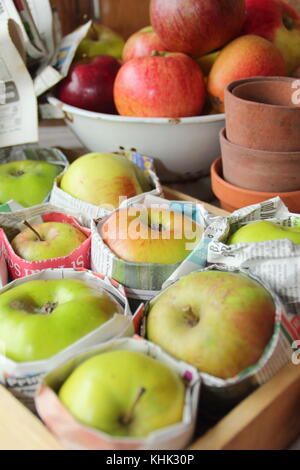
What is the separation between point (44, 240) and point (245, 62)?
1.32 feet

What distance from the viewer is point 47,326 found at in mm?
435

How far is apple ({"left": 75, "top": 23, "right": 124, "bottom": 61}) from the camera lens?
0.96m

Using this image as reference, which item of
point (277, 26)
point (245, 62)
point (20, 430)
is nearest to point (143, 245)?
point (20, 430)

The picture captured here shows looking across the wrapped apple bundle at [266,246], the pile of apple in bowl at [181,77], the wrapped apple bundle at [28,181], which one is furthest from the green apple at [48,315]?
the pile of apple in bowl at [181,77]

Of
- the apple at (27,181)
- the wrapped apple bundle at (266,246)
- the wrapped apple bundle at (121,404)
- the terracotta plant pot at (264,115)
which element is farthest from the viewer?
the apple at (27,181)

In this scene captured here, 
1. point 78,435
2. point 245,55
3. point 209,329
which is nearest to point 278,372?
point 209,329

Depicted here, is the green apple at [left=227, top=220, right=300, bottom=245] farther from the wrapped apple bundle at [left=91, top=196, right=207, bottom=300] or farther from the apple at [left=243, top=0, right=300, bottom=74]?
the apple at [left=243, top=0, right=300, bottom=74]

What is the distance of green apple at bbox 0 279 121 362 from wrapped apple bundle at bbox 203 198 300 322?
0.13 m

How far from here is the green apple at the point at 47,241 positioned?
59 centimetres

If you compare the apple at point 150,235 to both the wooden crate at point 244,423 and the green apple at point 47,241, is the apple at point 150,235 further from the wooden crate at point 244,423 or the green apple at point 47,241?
the wooden crate at point 244,423

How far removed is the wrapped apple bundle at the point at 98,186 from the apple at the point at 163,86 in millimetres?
106

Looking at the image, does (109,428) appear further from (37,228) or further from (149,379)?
(37,228)

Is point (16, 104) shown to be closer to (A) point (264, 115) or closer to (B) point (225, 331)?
(A) point (264, 115)

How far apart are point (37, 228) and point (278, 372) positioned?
13.8 inches
